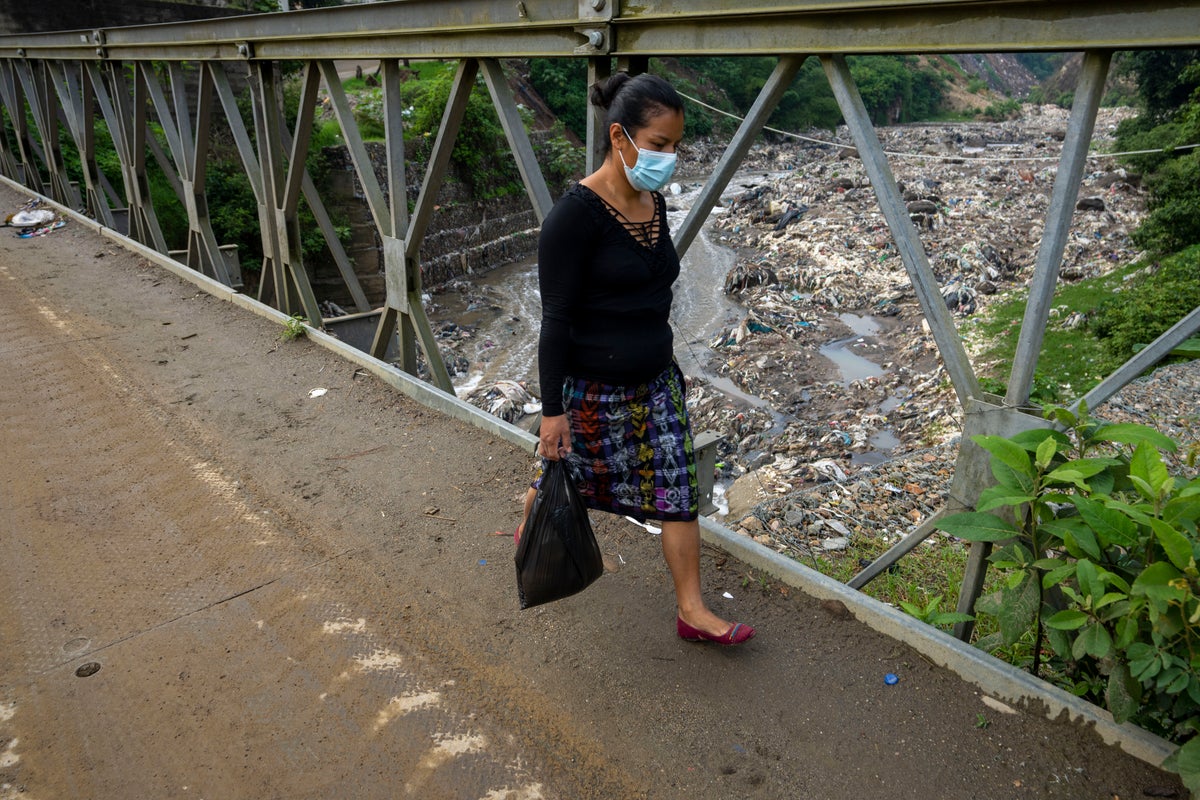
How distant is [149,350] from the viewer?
520cm

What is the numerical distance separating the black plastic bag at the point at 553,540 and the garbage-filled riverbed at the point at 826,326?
3172 millimetres

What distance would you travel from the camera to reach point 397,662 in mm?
2422

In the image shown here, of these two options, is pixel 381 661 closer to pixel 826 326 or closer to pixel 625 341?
pixel 625 341

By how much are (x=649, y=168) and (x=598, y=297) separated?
35cm

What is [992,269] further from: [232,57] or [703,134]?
[703,134]

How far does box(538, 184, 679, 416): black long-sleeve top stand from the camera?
6.69ft

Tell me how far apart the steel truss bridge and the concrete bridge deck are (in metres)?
0.50

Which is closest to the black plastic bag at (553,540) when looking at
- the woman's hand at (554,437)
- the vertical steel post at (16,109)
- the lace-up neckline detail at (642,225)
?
the woman's hand at (554,437)

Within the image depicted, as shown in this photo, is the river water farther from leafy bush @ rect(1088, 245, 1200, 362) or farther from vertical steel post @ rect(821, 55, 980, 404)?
vertical steel post @ rect(821, 55, 980, 404)

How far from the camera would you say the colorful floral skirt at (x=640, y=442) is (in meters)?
2.24

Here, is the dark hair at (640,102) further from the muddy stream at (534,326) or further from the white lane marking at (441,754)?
the muddy stream at (534,326)

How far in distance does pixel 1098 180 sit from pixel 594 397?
75.4 feet

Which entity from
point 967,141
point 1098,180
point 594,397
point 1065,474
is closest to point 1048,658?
point 1065,474

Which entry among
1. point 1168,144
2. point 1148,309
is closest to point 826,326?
point 1148,309
